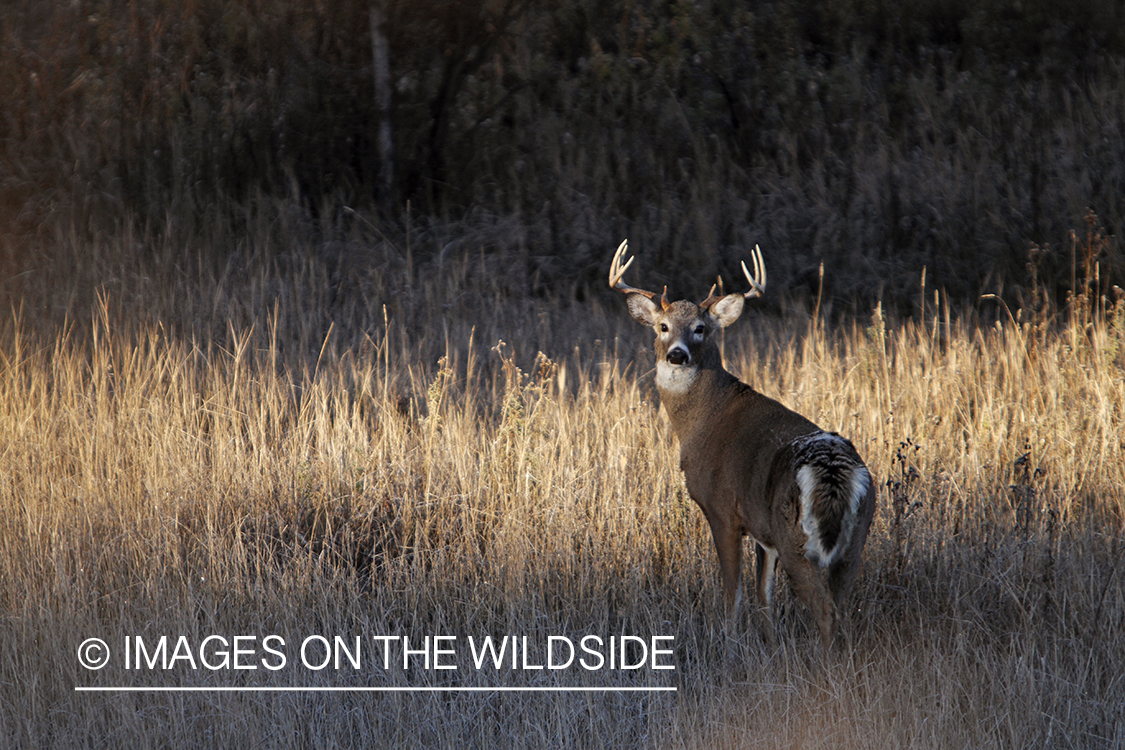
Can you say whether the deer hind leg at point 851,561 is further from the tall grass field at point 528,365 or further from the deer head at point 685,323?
the deer head at point 685,323

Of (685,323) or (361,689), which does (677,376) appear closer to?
(685,323)

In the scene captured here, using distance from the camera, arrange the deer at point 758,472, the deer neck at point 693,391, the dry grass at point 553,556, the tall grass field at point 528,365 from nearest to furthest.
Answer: the deer at point 758,472 → the dry grass at point 553,556 → the tall grass field at point 528,365 → the deer neck at point 693,391

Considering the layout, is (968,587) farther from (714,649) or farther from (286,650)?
(286,650)

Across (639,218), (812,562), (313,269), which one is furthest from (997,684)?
(639,218)

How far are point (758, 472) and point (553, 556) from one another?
1199mm

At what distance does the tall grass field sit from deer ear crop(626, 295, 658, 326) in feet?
2.57

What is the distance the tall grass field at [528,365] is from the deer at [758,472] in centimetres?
22

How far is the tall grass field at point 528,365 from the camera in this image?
3.71m

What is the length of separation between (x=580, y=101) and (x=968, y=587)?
965 cm

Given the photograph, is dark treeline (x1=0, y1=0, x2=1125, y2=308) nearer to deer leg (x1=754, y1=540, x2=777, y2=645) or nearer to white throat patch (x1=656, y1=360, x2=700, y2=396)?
white throat patch (x1=656, y1=360, x2=700, y2=396)

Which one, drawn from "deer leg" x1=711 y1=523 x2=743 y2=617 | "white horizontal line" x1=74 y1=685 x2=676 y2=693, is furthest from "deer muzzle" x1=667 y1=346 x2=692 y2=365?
"white horizontal line" x1=74 y1=685 x2=676 y2=693

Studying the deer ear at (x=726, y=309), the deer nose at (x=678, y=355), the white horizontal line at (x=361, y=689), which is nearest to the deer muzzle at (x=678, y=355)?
the deer nose at (x=678, y=355)

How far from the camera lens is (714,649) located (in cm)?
400

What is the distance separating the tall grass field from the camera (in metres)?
3.71
